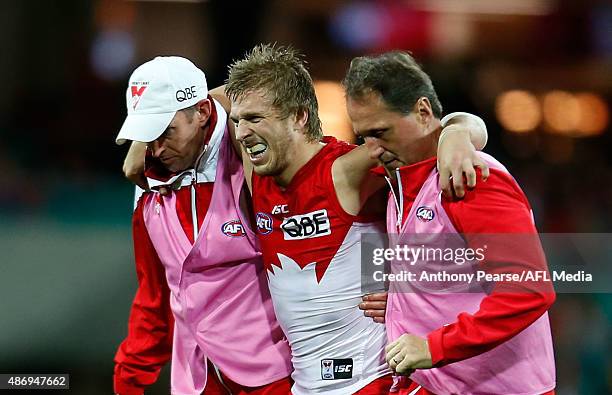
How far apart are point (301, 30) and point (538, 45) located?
6.92ft

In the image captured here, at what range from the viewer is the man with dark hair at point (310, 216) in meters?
2.79

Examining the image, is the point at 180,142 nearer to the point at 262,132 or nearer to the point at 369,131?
the point at 262,132

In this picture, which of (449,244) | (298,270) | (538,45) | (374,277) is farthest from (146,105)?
(538,45)

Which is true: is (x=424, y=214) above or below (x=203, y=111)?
below

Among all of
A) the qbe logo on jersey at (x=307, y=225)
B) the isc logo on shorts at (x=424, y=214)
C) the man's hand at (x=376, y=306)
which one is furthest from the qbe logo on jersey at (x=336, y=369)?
the isc logo on shorts at (x=424, y=214)

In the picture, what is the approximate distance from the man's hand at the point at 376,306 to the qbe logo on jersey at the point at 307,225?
0.80ft

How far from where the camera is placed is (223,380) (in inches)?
125

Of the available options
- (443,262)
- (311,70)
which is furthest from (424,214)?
(311,70)

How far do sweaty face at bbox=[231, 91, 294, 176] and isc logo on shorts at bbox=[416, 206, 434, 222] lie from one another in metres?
0.49

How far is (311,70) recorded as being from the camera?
783 cm

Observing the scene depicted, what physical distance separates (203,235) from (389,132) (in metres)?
0.78

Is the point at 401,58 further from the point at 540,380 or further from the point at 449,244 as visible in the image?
the point at 540,380

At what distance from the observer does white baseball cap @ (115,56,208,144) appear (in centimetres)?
293

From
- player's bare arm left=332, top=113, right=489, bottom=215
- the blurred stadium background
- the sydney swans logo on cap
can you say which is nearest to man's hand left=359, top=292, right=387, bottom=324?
player's bare arm left=332, top=113, right=489, bottom=215
